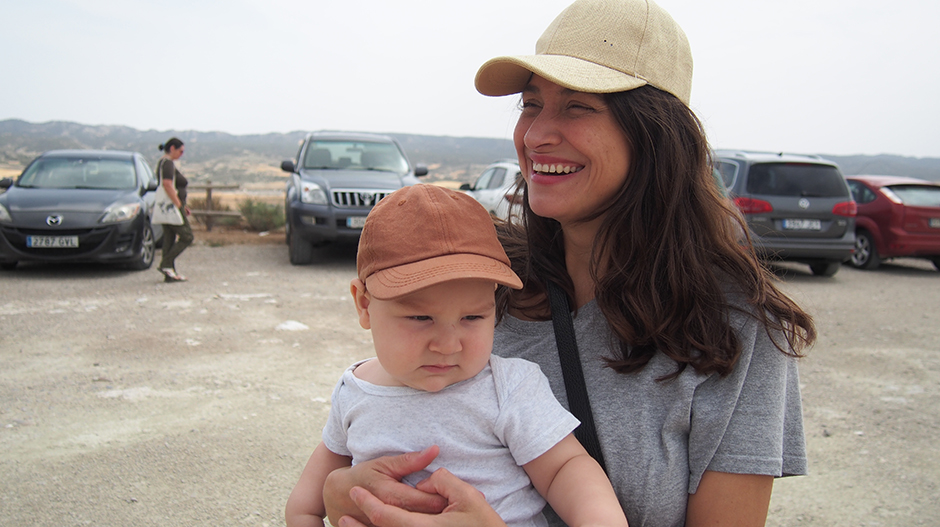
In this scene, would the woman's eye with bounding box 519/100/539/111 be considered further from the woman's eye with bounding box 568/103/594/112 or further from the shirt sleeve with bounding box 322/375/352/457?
the shirt sleeve with bounding box 322/375/352/457

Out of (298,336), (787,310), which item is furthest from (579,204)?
(298,336)

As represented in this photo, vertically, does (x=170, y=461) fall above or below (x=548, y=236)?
below

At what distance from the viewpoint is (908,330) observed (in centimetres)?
716

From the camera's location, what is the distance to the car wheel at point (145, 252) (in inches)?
367

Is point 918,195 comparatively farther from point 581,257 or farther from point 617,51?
point 617,51

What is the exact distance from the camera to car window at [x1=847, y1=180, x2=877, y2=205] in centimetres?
1152

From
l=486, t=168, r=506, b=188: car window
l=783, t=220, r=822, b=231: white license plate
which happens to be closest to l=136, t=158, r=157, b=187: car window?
l=486, t=168, r=506, b=188: car window

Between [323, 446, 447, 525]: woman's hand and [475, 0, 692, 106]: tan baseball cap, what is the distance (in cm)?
94

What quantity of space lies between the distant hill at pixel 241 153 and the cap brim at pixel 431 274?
91.2 feet

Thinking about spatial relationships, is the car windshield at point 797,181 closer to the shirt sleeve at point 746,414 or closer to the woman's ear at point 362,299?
the shirt sleeve at point 746,414

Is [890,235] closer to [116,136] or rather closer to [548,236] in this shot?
[548,236]

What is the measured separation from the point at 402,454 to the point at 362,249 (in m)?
0.48

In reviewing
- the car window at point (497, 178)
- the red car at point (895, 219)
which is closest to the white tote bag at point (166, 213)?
the car window at point (497, 178)

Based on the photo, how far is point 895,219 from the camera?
1102 cm
